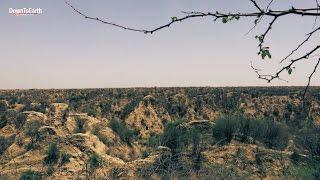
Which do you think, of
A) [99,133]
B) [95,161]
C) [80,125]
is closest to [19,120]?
[80,125]

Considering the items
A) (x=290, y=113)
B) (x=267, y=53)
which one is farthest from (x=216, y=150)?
(x=290, y=113)

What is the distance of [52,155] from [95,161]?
2.29m

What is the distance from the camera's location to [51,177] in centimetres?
1566

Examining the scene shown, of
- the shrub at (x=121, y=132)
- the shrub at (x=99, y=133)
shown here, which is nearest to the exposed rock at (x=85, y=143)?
the shrub at (x=99, y=133)

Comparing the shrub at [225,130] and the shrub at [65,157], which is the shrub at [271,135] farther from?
the shrub at [65,157]

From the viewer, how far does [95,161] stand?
1656 centimetres

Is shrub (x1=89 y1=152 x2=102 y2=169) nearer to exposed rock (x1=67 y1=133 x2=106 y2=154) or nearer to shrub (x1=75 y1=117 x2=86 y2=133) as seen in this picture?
exposed rock (x1=67 y1=133 x2=106 y2=154)

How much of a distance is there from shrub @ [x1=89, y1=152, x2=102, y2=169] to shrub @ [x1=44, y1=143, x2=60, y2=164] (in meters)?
1.52

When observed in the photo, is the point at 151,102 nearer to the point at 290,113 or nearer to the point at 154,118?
the point at 154,118

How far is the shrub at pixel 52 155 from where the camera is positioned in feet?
57.7

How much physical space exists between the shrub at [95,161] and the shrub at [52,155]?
1.52 metres

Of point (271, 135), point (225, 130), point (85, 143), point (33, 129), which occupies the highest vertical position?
point (225, 130)

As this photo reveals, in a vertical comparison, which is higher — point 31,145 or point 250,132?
point 250,132

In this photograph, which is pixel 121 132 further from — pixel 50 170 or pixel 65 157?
pixel 50 170
